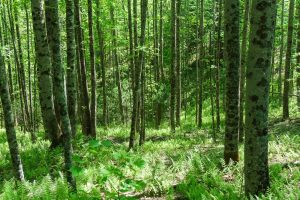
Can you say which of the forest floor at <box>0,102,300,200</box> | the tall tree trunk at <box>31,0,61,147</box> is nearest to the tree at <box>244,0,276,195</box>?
the forest floor at <box>0,102,300,200</box>

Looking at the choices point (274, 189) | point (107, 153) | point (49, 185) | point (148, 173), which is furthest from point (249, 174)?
point (107, 153)

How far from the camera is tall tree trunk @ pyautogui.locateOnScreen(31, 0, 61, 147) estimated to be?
35.7 feet

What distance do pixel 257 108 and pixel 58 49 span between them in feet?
13.5

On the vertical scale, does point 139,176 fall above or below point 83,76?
below

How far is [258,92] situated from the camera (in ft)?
18.4

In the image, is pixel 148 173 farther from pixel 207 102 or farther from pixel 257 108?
pixel 207 102

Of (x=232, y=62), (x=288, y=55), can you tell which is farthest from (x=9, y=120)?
(x=288, y=55)

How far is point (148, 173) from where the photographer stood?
339 inches

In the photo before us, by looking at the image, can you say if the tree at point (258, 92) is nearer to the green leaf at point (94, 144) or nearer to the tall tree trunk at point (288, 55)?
the green leaf at point (94, 144)

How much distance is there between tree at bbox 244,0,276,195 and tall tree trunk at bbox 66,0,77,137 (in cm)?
549

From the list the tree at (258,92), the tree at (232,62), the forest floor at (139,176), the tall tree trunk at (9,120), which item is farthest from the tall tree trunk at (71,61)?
the tree at (258,92)

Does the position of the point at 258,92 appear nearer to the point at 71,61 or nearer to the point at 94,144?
the point at 94,144

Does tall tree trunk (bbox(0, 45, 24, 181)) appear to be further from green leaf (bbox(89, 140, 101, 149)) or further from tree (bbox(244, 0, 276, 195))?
tree (bbox(244, 0, 276, 195))

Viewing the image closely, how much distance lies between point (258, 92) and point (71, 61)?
7.25 metres
